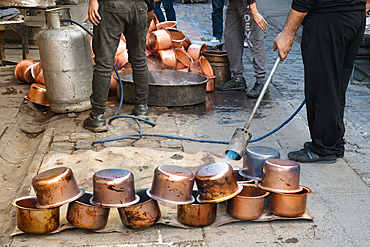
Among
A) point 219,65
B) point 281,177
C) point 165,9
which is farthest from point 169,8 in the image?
point 281,177

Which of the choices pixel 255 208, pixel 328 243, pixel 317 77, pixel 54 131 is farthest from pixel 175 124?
pixel 328 243

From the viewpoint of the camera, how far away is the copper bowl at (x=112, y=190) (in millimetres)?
2473

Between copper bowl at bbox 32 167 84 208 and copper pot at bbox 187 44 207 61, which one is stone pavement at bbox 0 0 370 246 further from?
copper pot at bbox 187 44 207 61

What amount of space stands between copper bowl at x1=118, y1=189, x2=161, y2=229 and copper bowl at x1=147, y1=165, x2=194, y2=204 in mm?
72

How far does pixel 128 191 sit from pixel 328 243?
4.32 feet

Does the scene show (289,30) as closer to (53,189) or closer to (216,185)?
(216,185)

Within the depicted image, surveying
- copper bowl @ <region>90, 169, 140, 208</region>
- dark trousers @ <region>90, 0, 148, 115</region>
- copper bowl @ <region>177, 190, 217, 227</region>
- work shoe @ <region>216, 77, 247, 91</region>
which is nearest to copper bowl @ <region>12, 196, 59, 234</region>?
copper bowl @ <region>90, 169, 140, 208</region>

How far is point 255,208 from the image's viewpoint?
2.68 metres

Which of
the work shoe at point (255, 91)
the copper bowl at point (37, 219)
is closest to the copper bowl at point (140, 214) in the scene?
the copper bowl at point (37, 219)

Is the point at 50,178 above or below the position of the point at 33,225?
above

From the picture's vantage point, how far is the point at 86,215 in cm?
252

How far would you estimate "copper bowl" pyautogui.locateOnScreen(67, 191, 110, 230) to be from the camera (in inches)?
99.2

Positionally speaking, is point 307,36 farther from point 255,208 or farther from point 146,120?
point 146,120

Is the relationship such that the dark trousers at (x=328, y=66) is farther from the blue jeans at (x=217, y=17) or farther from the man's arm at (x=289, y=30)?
the blue jeans at (x=217, y=17)
